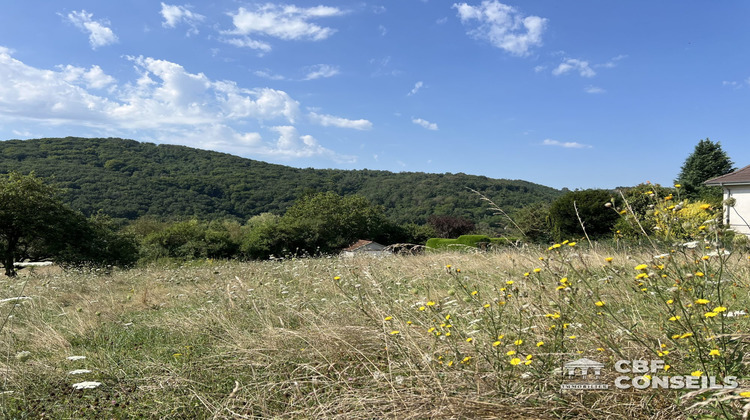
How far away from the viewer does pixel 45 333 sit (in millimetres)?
3701

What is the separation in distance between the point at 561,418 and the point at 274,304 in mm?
2970

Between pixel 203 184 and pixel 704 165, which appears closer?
pixel 704 165

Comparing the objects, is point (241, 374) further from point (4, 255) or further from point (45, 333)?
point (4, 255)

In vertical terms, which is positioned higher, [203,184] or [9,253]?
[203,184]

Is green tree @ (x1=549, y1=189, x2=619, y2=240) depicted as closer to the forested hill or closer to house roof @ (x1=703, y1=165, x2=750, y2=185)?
house roof @ (x1=703, y1=165, x2=750, y2=185)

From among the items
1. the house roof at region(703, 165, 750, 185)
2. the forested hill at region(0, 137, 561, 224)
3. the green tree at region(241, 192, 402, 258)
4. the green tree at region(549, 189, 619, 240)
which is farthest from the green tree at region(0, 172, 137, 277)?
the forested hill at region(0, 137, 561, 224)

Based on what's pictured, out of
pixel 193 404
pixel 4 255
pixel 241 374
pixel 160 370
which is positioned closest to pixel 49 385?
pixel 160 370

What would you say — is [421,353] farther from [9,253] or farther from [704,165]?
[704,165]

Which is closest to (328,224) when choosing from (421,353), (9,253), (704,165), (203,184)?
(9,253)

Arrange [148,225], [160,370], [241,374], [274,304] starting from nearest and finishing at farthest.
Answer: [241,374] → [160,370] → [274,304] → [148,225]

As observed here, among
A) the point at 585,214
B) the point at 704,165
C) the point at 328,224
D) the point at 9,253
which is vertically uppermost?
the point at 704,165

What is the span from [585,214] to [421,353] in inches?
947

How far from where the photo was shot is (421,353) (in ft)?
6.76

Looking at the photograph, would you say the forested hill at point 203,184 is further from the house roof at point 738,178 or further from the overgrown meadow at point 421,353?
the overgrown meadow at point 421,353
